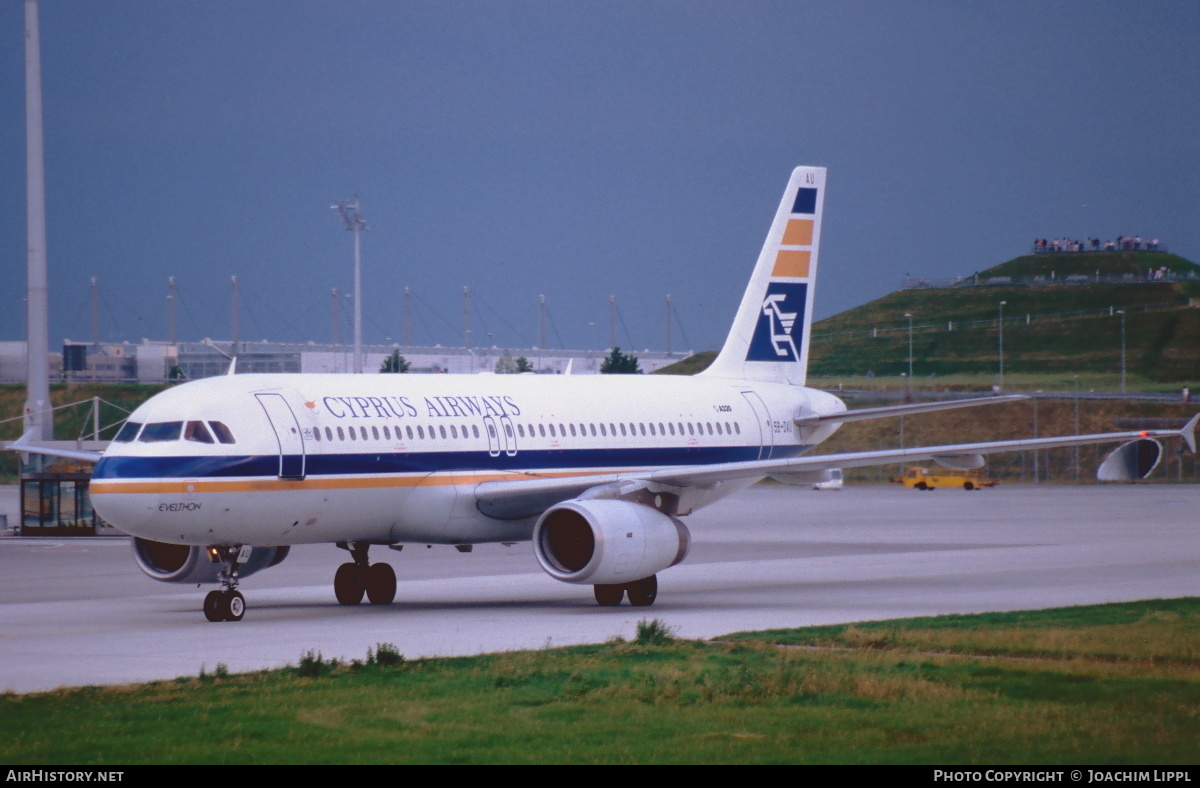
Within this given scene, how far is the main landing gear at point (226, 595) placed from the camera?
1006 inches

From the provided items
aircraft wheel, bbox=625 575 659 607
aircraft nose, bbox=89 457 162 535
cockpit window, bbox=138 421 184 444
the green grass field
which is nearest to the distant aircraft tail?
aircraft wheel, bbox=625 575 659 607

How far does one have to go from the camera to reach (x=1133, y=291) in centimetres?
18525

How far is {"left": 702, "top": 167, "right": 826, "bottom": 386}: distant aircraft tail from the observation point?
3672cm

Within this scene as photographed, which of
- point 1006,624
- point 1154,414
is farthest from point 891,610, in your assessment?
point 1154,414

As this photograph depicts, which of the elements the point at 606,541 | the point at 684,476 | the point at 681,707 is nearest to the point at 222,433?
the point at 606,541

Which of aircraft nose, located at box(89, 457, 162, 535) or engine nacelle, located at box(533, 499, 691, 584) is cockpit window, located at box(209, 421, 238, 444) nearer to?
aircraft nose, located at box(89, 457, 162, 535)

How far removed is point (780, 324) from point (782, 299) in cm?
58

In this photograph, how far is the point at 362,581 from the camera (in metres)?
29.1

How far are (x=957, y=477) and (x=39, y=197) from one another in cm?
5626

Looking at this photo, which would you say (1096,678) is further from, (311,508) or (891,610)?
(311,508)

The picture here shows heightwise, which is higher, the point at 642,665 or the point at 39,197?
the point at 39,197

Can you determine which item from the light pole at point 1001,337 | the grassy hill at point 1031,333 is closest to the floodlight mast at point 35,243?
the light pole at point 1001,337

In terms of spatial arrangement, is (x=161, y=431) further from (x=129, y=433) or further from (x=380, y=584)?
(x=380, y=584)
